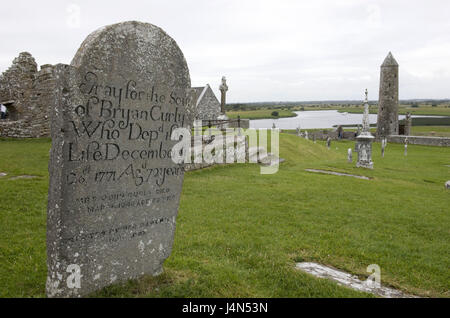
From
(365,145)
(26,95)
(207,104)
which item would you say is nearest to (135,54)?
(365,145)

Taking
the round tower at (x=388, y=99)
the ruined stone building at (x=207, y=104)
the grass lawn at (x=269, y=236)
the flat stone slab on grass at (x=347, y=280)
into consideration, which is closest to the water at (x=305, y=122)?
the round tower at (x=388, y=99)

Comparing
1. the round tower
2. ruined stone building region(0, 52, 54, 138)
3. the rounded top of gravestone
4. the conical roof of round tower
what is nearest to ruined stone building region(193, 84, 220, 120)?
ruined stone building region(0, 52, 54, 138)

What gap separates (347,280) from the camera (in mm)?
4762

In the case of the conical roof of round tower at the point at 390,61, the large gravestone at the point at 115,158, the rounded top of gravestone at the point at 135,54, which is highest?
the conical roof of round tower at the point at 390,61

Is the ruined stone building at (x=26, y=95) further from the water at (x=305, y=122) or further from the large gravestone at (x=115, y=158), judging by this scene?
the water at (x=305, y=122)

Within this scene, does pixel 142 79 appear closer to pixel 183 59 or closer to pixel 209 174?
pixel 183 59

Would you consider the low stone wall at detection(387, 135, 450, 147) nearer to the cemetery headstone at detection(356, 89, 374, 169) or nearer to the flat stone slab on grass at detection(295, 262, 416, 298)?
the cemetery headstone at detection(356, 89, 374, 169)

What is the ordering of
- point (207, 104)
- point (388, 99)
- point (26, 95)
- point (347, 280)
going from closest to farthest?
point (347, 280) < point (26, 95) < point (207, 104) < point (388, 99)

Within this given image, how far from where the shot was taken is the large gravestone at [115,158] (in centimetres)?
364

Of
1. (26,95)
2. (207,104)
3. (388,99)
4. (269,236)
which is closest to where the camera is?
(269,236)

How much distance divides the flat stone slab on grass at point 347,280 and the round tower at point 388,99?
4114 cm

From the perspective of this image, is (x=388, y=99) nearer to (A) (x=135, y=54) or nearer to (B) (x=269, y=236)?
(B) (x=269, y=236)

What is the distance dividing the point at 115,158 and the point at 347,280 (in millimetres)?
3669
